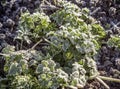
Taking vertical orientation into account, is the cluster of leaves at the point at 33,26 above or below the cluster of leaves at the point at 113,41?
above

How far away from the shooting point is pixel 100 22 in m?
2.70

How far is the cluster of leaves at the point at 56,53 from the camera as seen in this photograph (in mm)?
2234

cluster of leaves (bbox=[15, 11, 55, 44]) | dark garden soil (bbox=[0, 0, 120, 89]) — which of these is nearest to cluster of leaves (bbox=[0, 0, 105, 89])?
cluster of leaves (bbox=[15, 11, 55, 44])

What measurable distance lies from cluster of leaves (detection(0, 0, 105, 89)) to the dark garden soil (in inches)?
4.0

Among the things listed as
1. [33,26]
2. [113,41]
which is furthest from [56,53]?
[113,41]

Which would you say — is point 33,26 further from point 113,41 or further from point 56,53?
point 113,41

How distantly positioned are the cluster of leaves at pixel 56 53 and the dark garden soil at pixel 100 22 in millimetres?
100

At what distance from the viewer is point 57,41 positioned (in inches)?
93.1

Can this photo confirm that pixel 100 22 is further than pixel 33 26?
Yes

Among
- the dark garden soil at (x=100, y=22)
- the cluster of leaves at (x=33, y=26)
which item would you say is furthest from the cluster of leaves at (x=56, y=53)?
the dark garden soil at (x=100, y=22)

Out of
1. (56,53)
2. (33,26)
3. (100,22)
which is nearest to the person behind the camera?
(56,53)

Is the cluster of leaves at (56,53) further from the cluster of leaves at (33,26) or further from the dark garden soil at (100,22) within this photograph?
the dark garden soil at (100,22)

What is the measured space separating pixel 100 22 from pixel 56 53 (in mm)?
521

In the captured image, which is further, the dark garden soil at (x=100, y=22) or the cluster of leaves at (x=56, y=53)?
the dark garden soil at (x=100, y=22)
